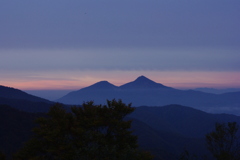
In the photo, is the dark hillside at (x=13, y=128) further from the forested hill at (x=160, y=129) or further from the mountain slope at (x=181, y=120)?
the mountain slope at (x=181, y=120)

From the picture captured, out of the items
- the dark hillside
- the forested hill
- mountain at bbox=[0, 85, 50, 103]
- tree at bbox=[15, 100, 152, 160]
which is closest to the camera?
tree at bbox=[15, 100, 152, 160]

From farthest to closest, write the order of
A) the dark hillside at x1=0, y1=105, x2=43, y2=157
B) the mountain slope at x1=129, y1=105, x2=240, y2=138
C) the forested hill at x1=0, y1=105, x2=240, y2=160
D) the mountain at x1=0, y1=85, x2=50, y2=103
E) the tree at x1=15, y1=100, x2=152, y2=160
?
the mountain slope at x1=129, y1=105, x2=240, y2=138
the mountain at x1=0, y1=85, x2=50, y2=103
the forested hill at x1=0, y1=105, x2=240, y2=160
the dark hillside at x1=0, y1=105, x2=43, y2=157
the tree at x1=15, y1=100, x2=152, y2=160

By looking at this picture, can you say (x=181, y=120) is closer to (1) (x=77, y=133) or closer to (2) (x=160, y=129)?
(2) (x=160, y=129)

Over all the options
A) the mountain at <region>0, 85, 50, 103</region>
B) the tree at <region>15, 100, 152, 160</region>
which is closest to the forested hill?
the tree at <region>15, 100, 152, 160</region>

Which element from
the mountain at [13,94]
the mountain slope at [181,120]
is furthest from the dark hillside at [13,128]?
the mountain slope at [181,120]

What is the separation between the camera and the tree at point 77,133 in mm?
23656

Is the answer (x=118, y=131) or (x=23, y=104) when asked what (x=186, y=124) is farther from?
(x=118, y=131)

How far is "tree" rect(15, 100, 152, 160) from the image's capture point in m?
23.7

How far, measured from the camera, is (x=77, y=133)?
24547mm

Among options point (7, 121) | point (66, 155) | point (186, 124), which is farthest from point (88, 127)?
point (186, 124)

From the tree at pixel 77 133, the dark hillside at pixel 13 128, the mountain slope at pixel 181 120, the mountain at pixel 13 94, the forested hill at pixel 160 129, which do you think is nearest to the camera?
the tree at pixel 77 133

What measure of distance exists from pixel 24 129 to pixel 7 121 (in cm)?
538

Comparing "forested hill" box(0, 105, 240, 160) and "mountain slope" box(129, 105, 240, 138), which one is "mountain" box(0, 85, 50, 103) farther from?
"mountain slope" box(129, 105, 240, 138)

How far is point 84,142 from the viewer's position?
24141 millimetres
